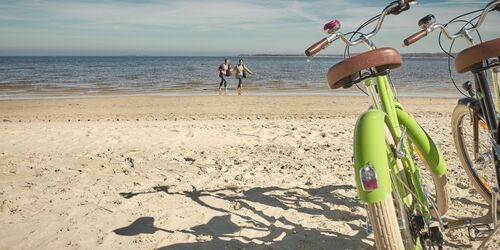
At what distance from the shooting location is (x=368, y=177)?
1772 mm

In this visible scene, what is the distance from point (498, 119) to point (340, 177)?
7.12ft

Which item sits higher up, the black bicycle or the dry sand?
the black bicycle

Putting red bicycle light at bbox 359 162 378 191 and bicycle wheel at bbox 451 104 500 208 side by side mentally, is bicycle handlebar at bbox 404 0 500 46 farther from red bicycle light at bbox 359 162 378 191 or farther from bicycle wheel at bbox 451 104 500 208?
red bicycle light at bbox 359 162 378 191

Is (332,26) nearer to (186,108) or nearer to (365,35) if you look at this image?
(365,35)

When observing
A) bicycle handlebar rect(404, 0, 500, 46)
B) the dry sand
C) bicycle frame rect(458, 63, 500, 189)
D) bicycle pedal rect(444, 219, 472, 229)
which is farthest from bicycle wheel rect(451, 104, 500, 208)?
bicycle pedal rect(444, 219, 472, 229)

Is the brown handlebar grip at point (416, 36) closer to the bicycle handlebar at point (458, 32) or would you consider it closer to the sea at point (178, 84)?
the bicycle handlebar at point (458, 32)

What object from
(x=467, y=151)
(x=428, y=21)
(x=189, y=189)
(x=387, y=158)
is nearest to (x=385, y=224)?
(x=387, y=158)

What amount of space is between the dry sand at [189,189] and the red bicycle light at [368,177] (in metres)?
1.45

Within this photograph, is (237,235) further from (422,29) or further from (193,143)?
(193,143)

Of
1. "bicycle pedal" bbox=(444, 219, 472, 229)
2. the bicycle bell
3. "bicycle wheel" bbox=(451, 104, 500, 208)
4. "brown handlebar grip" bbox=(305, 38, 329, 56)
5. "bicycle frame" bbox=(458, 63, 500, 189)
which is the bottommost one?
"bicycle pedal" bbox=(444, 219, 472, 229)

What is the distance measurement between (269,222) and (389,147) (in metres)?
1.69

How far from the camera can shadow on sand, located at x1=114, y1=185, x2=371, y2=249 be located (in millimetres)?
3125

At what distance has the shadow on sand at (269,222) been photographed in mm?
3125

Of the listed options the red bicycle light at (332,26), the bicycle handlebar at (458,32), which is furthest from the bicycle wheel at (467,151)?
the red bicycle light at (332,26)
